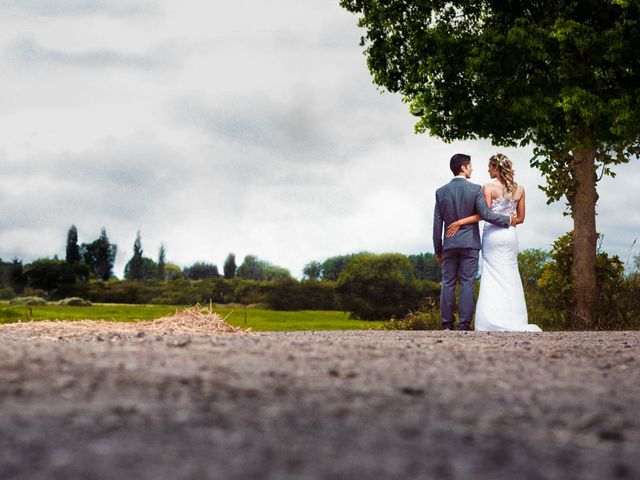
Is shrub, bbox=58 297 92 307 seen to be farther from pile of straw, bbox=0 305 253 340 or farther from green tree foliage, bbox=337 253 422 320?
pile of straw, bbox=0 305 253 340

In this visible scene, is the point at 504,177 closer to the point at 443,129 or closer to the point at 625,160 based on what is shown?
the point at 443,129

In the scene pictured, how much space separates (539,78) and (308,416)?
14858mm

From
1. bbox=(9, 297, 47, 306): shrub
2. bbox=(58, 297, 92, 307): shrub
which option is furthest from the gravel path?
bbox=(9, 297, 47, 306): shrub

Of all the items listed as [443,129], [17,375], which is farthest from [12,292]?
[17,375]

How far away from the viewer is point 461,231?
11719 millimetres

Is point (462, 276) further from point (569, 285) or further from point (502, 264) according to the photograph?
point (569, 285)

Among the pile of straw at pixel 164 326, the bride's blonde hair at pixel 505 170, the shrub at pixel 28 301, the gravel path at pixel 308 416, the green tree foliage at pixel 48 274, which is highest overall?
the bride's blonde hair at pixel 505 170

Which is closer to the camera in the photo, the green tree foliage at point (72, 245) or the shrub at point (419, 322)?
the shrub at point (419, 322)

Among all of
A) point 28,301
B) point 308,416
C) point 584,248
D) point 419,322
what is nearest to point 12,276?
point 28,301

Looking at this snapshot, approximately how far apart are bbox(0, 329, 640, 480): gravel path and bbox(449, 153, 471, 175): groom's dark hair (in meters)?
6.96

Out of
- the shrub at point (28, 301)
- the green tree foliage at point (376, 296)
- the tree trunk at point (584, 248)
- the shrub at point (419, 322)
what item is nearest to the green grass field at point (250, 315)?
the green tree foliage at point (376, 296)

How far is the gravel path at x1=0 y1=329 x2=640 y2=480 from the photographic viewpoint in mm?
2799

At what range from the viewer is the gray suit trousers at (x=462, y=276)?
1187 cm

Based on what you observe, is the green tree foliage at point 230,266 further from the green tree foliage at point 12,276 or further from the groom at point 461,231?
the groom at point 461,231
